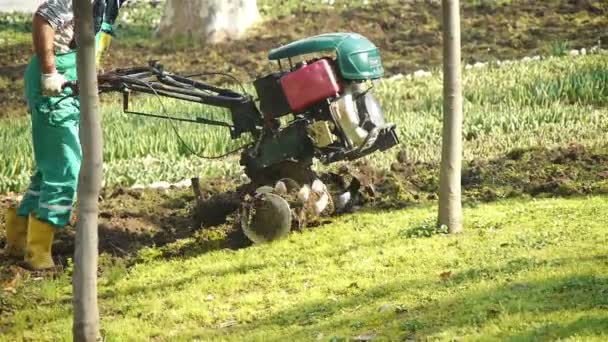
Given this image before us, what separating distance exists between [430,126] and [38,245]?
4156 mm

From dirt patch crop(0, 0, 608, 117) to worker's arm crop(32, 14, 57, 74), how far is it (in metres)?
6.62

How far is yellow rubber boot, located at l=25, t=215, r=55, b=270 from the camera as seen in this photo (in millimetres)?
7598

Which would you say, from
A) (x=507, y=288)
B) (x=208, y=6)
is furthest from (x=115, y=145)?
(x=208, y=6)

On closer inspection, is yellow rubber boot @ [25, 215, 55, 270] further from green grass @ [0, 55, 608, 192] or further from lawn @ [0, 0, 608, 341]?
green grass @ [0, 55, 608, 192]

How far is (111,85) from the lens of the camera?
24.8 feet

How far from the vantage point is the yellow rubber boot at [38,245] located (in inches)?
299

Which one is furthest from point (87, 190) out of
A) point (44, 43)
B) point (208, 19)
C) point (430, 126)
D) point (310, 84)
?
point (208, 19)

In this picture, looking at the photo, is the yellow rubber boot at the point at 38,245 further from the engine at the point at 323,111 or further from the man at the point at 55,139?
the engine at the point at 323,111

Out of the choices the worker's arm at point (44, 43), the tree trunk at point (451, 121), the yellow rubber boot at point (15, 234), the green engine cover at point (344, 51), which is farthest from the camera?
the yellow rubber boot at point (15, 234)

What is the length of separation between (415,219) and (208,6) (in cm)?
1089

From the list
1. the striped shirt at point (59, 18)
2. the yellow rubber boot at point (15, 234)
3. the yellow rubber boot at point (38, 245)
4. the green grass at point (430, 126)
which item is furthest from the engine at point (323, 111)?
the green grass at point (430, 126)

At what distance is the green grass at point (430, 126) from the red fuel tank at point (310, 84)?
7.04ft

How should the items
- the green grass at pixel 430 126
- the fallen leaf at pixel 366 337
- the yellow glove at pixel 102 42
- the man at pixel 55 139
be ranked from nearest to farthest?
the fallen leaf at pixel 366 337 → the man at pixel 55 139 → the yellow glove at pixel 102 42 → the green grass at pixel 430 126

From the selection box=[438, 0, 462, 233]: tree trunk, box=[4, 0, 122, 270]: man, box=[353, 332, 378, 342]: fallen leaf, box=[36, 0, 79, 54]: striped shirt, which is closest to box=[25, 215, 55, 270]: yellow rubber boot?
box=[4, 0, 122, 270]: man
